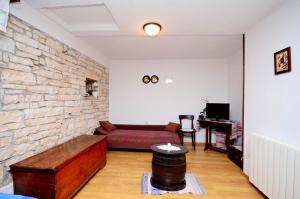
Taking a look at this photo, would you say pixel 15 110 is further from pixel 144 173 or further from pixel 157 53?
pixel 157 53

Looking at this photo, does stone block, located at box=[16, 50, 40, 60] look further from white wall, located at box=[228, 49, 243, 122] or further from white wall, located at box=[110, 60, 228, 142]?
white wall, located at box=[228, 49, 243, 122]

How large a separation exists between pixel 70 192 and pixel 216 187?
6.75 feet

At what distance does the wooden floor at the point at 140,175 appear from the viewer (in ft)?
8.07

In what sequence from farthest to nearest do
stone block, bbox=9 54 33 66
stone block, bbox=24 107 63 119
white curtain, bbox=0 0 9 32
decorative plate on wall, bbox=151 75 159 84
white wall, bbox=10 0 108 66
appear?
decorative plate on wall, bbox=151 75 159 84, stone block, bbox=24 107 63 119, white wall, bbox=10 0 108 66, stone block, bbox=9 54 33 66, white curtain, bbox=0 0 9 32

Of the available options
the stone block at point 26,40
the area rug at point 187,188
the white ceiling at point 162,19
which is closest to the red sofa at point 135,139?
the area rug at point 187,188

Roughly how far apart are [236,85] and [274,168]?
117 inches

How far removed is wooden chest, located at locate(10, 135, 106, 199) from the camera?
194 centimetres

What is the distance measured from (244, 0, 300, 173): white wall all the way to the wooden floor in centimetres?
47

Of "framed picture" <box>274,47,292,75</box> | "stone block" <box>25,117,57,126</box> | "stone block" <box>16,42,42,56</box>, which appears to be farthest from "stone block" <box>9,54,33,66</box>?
"framed picture" <box>274,47,292,75</box>

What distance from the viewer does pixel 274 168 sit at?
7.02ft

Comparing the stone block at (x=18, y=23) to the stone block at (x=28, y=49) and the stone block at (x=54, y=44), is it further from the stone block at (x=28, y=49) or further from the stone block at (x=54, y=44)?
the stone block at (x=54, y=44)

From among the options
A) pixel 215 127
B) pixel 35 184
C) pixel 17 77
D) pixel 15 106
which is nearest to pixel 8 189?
pixel 35 184

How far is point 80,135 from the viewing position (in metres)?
3.66

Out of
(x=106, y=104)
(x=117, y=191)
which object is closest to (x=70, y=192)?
(x=117, y=191)
